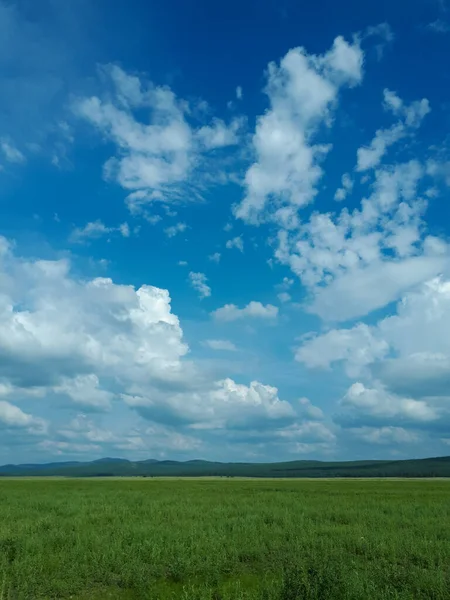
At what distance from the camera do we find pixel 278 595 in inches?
522

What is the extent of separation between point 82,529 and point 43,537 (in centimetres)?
316

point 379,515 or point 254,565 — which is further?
point 379,515

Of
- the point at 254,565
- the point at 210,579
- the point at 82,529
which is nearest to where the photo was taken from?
the point at 210,579

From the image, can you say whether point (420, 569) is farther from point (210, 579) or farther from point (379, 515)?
point (379, 515)

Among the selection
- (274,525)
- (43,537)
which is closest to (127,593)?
(43,537)

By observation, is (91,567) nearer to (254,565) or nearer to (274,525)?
(254,565)

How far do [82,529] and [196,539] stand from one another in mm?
6431

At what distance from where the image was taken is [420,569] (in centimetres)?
1642

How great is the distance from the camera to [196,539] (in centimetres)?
2112

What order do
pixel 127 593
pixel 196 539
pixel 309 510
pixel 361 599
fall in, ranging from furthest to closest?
pixel 309 510 < pixel 196 539 < pixel 127 593 < pixel 361 599

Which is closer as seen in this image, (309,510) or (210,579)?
(210,579)

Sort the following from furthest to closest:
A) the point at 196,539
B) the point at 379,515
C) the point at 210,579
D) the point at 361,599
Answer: the point at 379,515 → the point at 196,539 → the point at 210,579 → the point at 361,599

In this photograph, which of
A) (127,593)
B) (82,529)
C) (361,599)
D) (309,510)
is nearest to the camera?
(361,599)

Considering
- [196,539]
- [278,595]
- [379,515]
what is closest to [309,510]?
[379,515]
